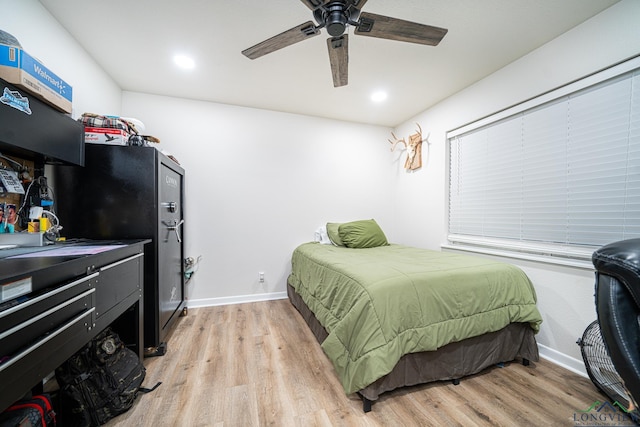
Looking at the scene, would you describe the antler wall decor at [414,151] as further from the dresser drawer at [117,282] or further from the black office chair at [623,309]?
the dresser drawer at [117,282]

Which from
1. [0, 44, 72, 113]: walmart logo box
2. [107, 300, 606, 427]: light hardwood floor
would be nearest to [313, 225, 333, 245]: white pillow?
[107, 300, 606, 427]: light hardwood floor

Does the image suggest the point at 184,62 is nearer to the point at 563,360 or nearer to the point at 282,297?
the point at 282,297

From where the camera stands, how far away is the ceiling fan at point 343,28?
1266 mm

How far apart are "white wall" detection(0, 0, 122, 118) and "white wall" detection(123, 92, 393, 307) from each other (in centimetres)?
50

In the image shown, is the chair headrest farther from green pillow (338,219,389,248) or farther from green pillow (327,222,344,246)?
green pillow (327,222,344,246)

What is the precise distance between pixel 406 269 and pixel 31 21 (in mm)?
2934

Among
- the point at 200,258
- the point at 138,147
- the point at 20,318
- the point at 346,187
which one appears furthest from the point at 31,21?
the point at 346,187

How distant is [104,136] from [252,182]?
1.58 meters

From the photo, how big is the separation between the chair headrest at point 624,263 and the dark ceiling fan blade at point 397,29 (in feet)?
4.29

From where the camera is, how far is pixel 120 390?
53.7 inches

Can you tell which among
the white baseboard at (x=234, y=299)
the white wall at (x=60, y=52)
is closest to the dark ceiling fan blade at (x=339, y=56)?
the white wall at (x=60, y=52)

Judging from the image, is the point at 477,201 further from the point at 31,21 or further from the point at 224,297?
the point at 31,21

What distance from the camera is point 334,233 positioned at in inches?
124

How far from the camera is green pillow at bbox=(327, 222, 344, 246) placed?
10.0 ft
